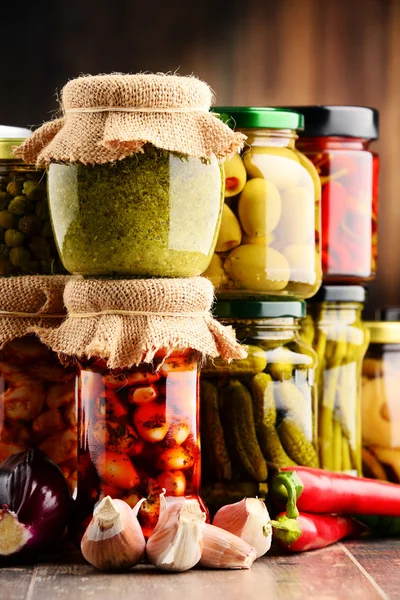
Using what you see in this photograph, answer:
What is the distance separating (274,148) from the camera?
123cm

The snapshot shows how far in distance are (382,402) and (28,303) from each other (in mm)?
479

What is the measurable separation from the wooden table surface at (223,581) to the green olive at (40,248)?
32 centimetres

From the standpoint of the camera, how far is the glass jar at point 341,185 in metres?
Result: 1.34

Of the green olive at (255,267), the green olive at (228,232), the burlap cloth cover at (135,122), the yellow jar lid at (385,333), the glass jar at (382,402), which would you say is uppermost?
the burlap cloth cover at (135,122)

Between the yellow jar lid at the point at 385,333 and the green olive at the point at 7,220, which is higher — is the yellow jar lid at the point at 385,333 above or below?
below

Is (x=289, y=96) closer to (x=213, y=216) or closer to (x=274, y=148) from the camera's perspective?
(x=274, y=148)

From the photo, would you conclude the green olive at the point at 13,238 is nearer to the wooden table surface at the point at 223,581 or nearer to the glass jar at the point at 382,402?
the wooden table surface at the point at 223,581

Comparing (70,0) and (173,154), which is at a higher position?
(70,0)

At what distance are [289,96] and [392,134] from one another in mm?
183

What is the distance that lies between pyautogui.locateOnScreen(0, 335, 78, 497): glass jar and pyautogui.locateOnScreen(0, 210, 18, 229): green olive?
0.12m

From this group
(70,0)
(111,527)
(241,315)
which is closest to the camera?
Answer: (111,527)

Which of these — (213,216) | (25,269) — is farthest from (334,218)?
(25,269)

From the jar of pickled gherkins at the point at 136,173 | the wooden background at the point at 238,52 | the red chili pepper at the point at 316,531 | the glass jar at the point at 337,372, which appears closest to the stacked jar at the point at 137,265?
the jar of pickled gherkins at the point at 136,173

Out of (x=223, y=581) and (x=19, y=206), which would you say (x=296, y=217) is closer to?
(x=19, y=206)
